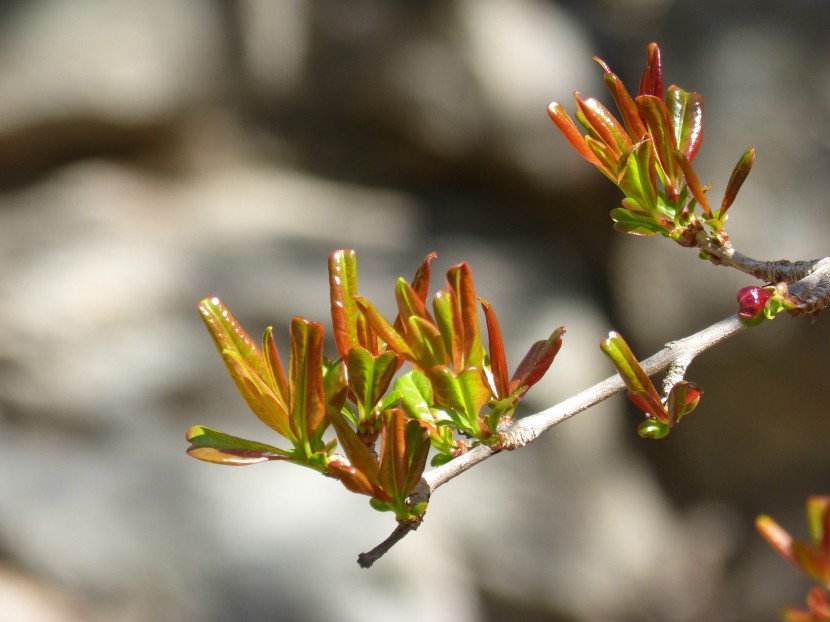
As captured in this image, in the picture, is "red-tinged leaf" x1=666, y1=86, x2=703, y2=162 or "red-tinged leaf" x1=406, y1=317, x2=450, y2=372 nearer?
"red-tinged leaf" x1=406, y1=317, x2=450, y2=372

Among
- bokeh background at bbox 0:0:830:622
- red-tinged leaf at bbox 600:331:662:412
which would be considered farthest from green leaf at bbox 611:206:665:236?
bokeh background at bbox 0:0:830:622

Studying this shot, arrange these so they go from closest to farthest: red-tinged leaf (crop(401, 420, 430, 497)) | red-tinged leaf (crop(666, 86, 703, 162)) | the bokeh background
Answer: red-tinged leaf (crop(401, 420, 430, 497)), red-tinged leaf (crop(666, 86, 703, 162)), the bokeh background

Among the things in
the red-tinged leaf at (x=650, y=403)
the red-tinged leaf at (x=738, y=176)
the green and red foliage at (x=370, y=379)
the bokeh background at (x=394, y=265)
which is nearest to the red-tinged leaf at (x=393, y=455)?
the green and red foliage at (x=370, y=379)

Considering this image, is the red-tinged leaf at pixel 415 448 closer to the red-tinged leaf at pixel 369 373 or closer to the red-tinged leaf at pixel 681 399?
the red-tinged leaf at pixel 369 373

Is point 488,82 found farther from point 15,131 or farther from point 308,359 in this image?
point 308,359

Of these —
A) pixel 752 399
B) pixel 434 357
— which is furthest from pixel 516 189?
pixel 434 357

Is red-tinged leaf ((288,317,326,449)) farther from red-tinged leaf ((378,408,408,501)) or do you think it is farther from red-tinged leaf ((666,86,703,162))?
red-tinged leaf ((666,86,703,162))
